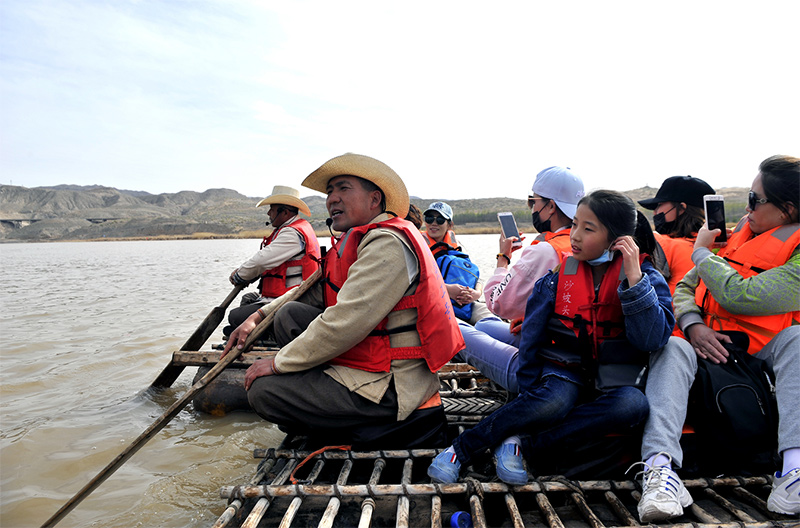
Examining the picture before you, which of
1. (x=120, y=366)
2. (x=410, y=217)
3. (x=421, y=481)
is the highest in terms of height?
(x=410, y=217)

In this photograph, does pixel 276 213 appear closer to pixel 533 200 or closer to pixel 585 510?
pixel 533 200

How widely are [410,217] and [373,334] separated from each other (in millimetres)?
2054

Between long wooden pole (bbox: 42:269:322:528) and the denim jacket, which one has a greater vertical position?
the denim jacket

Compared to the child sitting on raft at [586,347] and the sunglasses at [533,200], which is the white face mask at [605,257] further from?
the sunglasses at [533,200]

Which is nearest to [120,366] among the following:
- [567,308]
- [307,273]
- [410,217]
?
[307,273]

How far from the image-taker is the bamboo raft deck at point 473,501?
6.88 feet

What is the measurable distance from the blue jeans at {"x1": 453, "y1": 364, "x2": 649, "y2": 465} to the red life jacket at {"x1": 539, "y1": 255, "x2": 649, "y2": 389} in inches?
4.1

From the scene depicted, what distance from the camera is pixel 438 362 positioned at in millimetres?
2652

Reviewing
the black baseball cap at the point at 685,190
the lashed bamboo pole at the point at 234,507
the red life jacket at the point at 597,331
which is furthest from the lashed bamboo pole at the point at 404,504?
the black baseball cap at the point at 685,190

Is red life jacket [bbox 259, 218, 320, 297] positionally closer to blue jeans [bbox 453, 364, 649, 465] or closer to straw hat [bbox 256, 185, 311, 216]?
straw hat [bbox 256, 185, 311, 216]

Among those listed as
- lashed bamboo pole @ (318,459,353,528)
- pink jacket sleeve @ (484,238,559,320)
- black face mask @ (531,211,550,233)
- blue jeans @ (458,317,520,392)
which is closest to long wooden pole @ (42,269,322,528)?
lashed bamboo pole @ (318,459,353,528)

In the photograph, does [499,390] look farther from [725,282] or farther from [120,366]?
[120,366]

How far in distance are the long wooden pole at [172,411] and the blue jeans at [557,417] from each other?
1633 mm

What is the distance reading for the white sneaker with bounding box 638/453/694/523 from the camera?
199 centimetres
